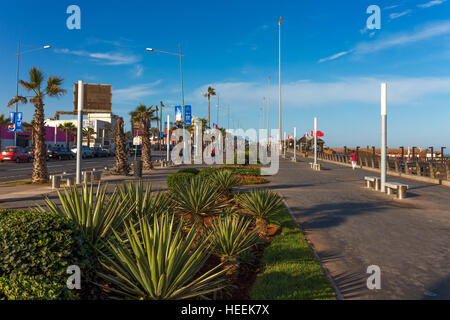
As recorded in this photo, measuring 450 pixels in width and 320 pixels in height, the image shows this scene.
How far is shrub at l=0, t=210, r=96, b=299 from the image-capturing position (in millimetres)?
3535

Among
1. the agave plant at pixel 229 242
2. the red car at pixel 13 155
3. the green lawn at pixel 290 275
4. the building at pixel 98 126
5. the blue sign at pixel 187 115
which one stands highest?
the building at pixel 98 126

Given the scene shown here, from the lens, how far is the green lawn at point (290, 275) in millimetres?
4574

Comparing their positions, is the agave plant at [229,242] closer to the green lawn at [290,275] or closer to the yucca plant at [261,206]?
the green lawn at [290,275]

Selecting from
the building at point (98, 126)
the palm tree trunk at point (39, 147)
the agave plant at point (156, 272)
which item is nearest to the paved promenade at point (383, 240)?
the agave plant at point (156, 272)

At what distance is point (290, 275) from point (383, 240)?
3.29m

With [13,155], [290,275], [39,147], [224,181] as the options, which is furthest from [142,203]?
[13,155]

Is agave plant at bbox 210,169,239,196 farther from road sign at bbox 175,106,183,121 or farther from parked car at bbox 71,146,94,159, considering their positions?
parked car at bbox 71,146,94,159

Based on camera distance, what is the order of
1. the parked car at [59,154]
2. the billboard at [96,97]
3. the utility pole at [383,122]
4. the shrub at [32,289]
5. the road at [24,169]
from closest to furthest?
the shrub at [32,289] < the utility pole at [383,122] < the billboard at [96,97] < the road at [24,169] < the parked car at [59,154]

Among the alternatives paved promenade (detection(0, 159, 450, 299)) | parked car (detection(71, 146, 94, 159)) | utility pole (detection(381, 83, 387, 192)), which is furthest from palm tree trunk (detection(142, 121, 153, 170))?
parked car (detection(71, 146, 94, 159))

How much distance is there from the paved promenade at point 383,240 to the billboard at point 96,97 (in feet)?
38.4

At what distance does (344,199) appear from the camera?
13383 millimetres

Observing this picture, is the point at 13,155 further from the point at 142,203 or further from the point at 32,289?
the point at 32,289

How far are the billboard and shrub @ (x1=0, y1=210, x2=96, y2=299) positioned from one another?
1605cm

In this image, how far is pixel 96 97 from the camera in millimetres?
19562
